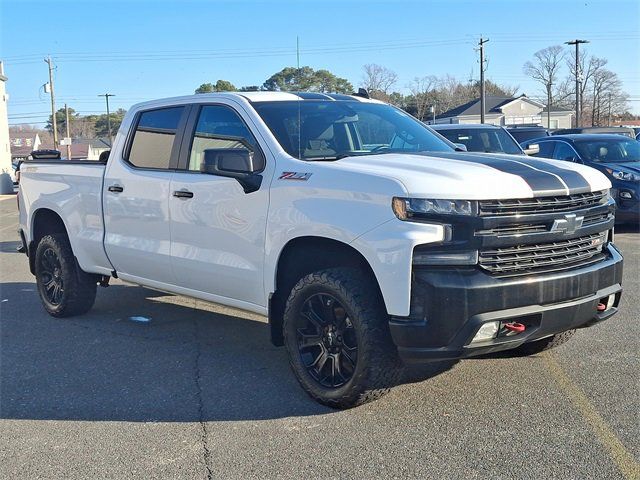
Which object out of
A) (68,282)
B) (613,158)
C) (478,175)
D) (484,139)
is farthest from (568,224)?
(613,158)

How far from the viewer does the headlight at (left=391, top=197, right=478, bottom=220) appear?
12.0 feet

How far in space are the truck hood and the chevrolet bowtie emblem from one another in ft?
0.48

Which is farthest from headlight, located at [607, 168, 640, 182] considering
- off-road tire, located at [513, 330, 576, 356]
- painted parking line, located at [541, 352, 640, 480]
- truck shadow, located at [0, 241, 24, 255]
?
truck shadow, located at [0, 241, 24, 255]

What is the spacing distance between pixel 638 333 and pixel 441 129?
695cm

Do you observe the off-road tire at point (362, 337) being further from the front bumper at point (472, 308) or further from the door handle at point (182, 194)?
the door handle at point (182, 194)

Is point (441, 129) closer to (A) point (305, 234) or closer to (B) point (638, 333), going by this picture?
(B) point (638, 333)

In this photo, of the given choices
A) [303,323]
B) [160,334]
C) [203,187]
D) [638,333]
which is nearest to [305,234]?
[303,323]

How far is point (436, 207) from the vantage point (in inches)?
144

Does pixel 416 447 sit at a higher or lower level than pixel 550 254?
lower

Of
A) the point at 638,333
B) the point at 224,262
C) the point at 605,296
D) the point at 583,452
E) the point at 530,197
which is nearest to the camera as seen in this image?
the point at 583,452

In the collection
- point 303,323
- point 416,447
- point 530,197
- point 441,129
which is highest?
point 441,129

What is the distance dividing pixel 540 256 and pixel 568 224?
28cm

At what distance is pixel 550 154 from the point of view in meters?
12.9

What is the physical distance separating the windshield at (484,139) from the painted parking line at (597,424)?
7.04m
